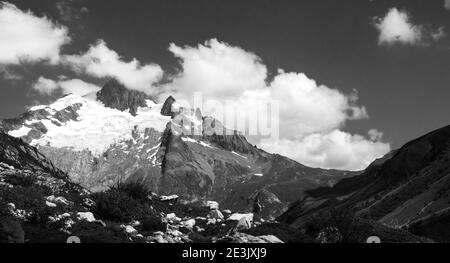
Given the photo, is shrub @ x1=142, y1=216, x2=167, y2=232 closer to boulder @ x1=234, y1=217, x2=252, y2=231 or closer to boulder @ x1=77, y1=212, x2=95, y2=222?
boulder @ x1=77, y1=212, x2=95, y2=222

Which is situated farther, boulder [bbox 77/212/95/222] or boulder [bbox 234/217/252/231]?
boulder [bbox 234/217/252/231]

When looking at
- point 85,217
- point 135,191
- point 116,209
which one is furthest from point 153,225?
point 135,191

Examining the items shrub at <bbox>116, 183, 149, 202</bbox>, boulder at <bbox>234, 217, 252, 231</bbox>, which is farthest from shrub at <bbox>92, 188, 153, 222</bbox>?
shrub at <bbox>116, 183, 149, 202</bbox>

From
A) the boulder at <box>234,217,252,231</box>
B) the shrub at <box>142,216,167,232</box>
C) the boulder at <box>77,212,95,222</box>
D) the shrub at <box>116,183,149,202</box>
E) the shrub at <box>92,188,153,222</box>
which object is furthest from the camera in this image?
the shrub at <box>116,183,149,202</box>

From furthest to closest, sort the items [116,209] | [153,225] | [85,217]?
1. [116,209]
2. [153,225]
3. [85,217]

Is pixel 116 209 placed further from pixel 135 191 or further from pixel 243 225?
pixel 135 191

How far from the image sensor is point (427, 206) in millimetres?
153125

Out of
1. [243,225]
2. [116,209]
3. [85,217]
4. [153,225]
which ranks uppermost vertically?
[116,209]

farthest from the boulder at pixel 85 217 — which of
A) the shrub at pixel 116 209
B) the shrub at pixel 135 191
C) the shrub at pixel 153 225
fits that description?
the shrub at pixel 135 191

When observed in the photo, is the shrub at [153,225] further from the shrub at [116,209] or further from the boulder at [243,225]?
the boulder at [243,225]

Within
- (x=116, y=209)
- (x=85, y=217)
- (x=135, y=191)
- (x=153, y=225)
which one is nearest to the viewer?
(x=85, y=217)
